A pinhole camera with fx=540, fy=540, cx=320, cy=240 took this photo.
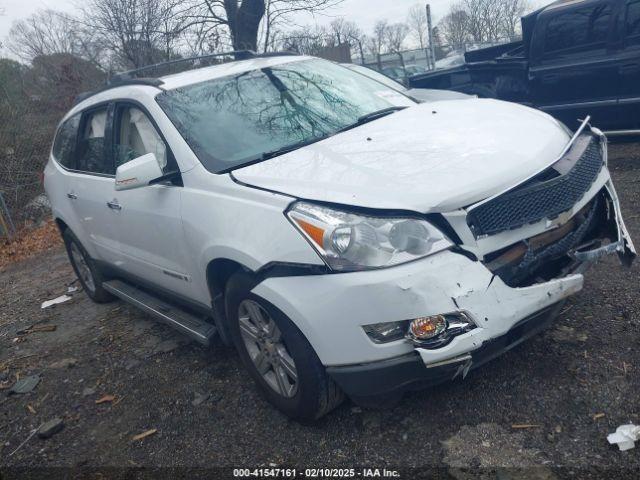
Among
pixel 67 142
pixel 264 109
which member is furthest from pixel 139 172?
pixel 67 142

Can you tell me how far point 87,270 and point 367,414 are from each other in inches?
141

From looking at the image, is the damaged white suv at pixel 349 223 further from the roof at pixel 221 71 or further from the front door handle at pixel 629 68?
the front door handle at pixel 629 68

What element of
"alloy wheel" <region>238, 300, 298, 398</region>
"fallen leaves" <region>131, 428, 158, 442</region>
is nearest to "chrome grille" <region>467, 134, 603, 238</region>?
"alloy wheel" <region>238, 300, 298, 398</region>

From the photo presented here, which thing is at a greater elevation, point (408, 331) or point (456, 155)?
point (456, 155)

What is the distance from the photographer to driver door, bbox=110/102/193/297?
3217 mm

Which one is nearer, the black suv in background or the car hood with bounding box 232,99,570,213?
the car hood with bounding box 232,99,570,213

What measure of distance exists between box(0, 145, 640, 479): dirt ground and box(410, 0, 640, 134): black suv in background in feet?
9.77

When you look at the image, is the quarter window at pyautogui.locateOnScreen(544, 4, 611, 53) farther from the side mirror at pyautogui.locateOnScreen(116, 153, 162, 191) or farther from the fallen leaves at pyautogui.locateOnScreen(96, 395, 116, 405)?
the fallen leaves at pyautogui.locateOnScreen(96, 395, 116, 405)

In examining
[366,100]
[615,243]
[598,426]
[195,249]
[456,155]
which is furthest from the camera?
[366,100]

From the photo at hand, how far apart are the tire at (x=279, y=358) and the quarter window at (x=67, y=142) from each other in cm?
266

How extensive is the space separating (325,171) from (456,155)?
2.07ft

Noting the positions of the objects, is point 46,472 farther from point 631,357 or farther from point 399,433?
point 631,357

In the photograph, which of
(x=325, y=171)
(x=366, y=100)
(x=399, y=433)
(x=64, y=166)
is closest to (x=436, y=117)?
(x=366, y=100)

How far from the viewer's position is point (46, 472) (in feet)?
9.51
